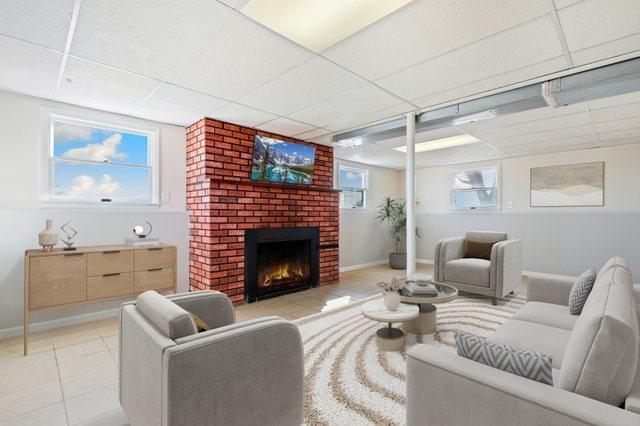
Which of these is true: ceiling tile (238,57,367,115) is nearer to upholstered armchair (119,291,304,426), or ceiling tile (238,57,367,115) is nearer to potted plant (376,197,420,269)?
upholstered armchair (119,291,304,426)

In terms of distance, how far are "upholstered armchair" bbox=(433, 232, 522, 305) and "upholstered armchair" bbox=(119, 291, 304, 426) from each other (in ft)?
11.4

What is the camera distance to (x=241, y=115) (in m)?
3.95

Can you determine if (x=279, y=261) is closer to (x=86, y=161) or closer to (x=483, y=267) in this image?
(x=86, y=161)

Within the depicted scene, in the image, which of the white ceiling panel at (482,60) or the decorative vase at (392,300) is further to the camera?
the decorative vase at (392,300)

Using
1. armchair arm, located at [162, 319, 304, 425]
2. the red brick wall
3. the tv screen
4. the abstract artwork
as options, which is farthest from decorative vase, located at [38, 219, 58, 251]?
the abstract artwork

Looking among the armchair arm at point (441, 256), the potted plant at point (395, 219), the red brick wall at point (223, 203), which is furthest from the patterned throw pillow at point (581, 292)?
the potted plant at point (395, 219)

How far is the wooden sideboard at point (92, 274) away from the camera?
2.95 m

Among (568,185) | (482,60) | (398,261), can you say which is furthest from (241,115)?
(568,185)

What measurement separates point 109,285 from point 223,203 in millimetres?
1571

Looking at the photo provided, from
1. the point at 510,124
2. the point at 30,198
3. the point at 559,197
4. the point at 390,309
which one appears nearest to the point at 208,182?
the point at 30,198

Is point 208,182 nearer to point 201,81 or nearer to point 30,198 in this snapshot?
point 201,81

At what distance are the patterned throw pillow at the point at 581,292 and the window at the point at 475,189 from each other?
464 cm

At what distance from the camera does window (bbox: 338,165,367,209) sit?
695 cm

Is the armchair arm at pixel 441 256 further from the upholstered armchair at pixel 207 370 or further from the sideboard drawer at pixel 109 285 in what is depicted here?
the sideboard drawer at pixel 109 285
